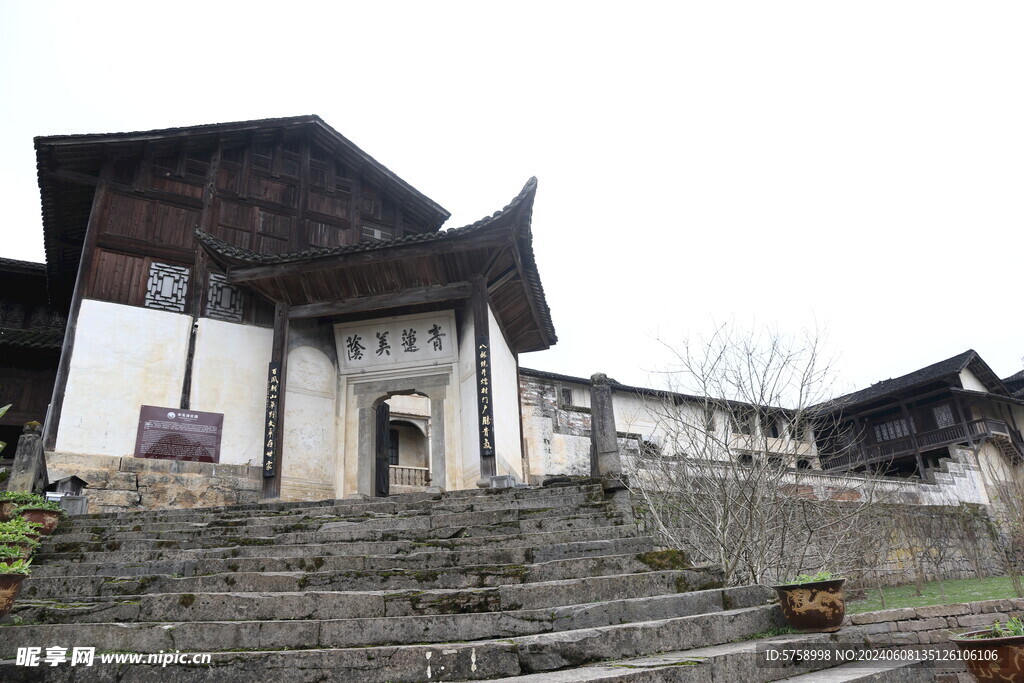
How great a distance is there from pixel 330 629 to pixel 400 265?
818 centimetres

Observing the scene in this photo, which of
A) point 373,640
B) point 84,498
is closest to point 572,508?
point 373,640

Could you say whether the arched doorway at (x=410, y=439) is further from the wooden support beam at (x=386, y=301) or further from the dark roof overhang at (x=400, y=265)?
the dark roof overhang at (x=400, y=265)

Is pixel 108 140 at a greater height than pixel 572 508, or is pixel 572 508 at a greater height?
pixel 108 140

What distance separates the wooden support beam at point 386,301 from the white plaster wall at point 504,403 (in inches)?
27.3

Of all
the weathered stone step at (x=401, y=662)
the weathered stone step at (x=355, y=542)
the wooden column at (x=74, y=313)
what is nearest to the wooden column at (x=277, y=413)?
the wooden column at (x=74, y=313)

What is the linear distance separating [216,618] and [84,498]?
19.2 feet

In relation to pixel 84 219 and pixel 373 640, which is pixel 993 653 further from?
pixel 84 219

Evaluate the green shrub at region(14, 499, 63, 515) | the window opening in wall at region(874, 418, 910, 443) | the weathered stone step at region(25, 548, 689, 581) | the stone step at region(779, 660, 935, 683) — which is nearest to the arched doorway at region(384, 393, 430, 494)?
the green shrub at region(14, 499, 63, 515)

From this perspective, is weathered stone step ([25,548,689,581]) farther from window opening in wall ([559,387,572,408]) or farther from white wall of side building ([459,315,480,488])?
window opening in wall ([559,387,572,408])

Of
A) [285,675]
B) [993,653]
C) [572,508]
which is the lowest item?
[993,653]

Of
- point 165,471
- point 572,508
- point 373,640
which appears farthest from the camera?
point 165,471

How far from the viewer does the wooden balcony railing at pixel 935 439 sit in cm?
2481

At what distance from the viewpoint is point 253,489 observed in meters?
11.6

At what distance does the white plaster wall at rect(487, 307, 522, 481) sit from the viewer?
1103cm
